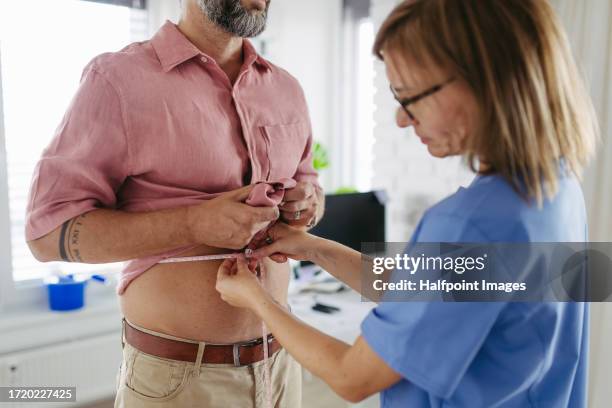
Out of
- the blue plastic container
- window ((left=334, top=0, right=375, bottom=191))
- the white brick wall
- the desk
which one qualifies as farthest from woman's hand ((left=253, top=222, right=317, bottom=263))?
window ((left=334, top=0, right=375, bottom=191))

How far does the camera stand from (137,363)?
111cm

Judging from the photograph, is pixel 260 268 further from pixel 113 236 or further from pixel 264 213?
pixel 113 236

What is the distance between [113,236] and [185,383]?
0.35 meters

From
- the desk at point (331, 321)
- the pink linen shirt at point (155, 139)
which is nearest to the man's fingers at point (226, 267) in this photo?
the pink linen shirt at point (155, 139)

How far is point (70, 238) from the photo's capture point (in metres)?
1.01

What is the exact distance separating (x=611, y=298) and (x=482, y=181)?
167 cm

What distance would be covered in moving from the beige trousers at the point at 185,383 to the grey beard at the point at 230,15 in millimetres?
720

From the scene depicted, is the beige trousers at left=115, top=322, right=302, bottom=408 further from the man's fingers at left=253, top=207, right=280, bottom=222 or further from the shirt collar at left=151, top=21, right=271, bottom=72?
the shirt collar at left=151, top=21, right=271, bottom=72

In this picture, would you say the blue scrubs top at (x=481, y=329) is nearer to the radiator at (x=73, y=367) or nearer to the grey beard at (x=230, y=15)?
the grey beard at (x=230, y=15)

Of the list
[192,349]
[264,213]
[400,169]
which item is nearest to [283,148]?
[264,213]

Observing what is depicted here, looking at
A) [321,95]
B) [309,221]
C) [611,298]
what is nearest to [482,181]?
[309,221]

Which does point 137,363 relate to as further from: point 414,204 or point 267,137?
point 414,204

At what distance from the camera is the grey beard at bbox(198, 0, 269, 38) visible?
116 centimetres

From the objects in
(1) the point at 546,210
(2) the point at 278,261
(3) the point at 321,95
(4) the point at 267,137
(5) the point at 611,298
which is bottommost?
(5) the point at 611,298
